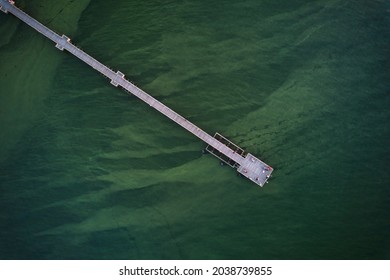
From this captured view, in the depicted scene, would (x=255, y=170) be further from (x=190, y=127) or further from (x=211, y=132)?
(x=190, y=127)

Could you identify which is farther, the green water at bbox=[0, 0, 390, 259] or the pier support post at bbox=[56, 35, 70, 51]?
the pier support post at bbox=[56, 35, 70, 51]

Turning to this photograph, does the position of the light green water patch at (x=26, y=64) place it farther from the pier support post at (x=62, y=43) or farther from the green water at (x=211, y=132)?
the pier support post at (x=62, y=43)

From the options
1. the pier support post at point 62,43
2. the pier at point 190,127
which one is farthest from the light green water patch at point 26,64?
the pier at point 190,127

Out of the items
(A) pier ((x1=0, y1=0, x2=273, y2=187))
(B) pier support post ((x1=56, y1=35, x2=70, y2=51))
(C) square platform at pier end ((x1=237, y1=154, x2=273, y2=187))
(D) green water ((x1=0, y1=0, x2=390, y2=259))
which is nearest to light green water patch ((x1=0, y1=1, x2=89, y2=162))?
(D) green water ((x1=0, y1=0, x2=390, y2=259))

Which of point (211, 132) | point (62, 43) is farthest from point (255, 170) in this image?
point (62, 43)

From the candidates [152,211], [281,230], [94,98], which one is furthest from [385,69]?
[94,98]

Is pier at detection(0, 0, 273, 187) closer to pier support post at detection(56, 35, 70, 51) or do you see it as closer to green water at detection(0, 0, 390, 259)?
pier support post at detection(56, 35, 70, 51)

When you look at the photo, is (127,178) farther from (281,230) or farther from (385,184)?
(385,184)
